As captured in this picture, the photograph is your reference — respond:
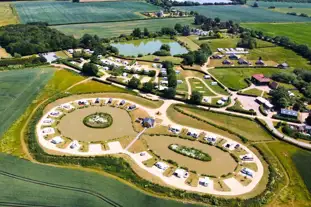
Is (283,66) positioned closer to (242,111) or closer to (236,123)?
(242,111)

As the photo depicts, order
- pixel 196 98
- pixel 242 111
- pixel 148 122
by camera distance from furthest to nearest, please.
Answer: pixel 196 98, pixel 242 111, pixel 148 122

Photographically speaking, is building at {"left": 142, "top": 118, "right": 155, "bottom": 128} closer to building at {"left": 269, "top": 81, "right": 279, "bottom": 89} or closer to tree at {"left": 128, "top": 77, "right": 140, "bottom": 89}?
tree at {"left": 128, "top": 77, "right": 140, "bottom": 89}

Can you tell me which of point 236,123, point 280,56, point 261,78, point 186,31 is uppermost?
point 186,31

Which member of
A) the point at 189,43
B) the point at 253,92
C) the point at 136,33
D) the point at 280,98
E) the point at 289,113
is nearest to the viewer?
the point at 289,113

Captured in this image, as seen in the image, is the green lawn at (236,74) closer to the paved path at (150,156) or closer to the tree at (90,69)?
the paved path at (150,156)

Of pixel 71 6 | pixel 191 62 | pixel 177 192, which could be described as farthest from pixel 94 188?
pixel 71 6

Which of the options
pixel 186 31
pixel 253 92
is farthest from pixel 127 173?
pixel 186 31

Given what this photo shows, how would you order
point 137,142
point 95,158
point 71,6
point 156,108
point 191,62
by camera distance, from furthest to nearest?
point 71,6 → point 191,62 → point 156,108 → point 137,142 → point 95,158

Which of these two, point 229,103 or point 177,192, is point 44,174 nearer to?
point 177,192
